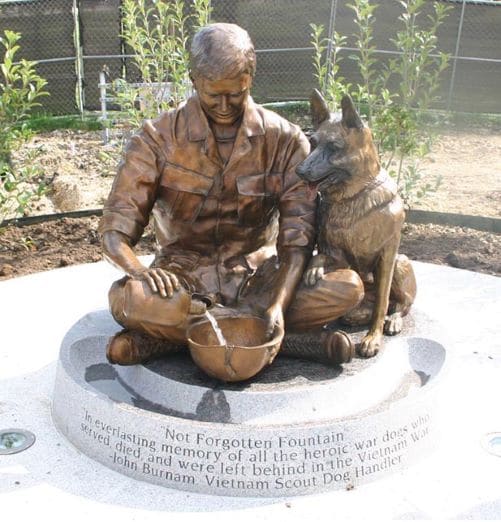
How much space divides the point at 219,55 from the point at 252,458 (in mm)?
1740

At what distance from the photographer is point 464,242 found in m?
7.36

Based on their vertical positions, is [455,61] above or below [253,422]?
above

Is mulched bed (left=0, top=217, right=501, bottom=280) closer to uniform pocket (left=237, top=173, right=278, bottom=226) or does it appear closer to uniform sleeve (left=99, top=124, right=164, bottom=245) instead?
uniform sleeve (left=99, top=124, right=164, bottom=245)

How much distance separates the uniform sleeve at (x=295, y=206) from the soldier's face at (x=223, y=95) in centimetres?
40

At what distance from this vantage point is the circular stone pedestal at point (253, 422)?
3619mm

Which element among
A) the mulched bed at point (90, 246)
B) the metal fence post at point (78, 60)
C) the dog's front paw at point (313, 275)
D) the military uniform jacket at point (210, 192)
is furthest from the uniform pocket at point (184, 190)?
the metal fence post at point (78, 60)

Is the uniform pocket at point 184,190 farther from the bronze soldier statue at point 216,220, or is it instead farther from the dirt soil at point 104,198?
the dirt soil at point 104,198

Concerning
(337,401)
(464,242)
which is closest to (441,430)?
(337,401)

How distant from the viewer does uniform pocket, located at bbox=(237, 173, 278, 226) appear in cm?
416

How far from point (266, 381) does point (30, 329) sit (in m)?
1.96

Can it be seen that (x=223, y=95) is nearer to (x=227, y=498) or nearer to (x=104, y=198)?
(x=227, y=498)

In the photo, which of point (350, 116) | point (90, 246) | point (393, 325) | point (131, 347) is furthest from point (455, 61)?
point (131, 347)

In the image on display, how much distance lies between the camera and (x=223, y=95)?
12.5ft

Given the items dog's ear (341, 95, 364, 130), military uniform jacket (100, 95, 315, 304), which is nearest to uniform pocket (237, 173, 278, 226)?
military uniform jacket (100, 95, 315, 304)
